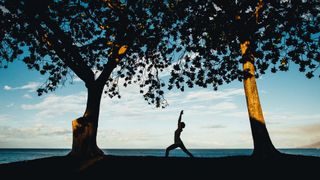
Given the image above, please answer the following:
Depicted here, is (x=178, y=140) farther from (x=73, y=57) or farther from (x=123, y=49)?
(x=73, y=57)

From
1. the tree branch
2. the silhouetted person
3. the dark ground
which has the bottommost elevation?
the dark ground

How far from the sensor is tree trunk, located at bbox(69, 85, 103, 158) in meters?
13.5

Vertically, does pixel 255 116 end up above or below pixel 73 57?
below

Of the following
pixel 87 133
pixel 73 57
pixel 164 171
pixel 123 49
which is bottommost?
pixel 164 171

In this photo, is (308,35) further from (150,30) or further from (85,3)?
(85,3)

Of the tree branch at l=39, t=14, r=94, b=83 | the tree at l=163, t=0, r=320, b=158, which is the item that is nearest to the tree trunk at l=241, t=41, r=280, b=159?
the tree at l=163, t=0, r=320, b=158

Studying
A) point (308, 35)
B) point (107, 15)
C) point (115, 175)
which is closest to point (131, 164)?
point (115, 175)

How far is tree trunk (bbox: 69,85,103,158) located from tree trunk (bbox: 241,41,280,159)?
26.5 feet

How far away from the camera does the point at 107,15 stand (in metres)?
16.5

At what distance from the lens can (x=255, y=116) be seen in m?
14.6

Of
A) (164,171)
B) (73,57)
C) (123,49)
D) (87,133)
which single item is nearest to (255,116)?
(164,171)

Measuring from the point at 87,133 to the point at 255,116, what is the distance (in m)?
8.83

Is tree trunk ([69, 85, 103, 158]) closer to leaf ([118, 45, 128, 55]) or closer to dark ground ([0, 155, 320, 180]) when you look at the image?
dark ground ([0, 155, 320, 180])

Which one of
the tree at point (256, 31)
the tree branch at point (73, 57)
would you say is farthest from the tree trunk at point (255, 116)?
the tree branch at point (73, 57)
